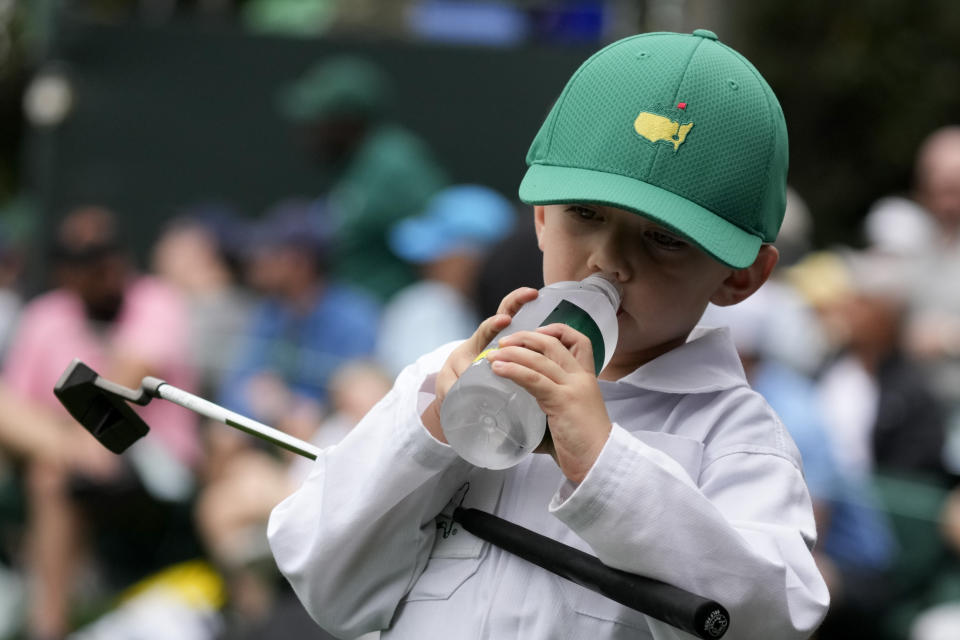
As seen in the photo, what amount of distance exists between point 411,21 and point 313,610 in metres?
7.78

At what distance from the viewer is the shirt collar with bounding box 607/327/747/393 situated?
1.90 m

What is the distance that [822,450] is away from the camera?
16.9ft

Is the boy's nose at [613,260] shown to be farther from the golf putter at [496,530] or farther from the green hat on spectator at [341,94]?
the green hat on spectator at [341,94]

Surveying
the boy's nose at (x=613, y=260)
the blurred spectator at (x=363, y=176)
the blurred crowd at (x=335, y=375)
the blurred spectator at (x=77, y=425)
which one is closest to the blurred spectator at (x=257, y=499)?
the blurred crowd at (x=335, y=375)

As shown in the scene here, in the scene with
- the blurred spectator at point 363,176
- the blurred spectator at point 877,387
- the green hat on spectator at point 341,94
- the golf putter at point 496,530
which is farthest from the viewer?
the green hat on spectator at point 341,94

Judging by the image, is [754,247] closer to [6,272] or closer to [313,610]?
[313,610]

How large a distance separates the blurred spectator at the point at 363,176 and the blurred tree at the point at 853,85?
9.97 meters

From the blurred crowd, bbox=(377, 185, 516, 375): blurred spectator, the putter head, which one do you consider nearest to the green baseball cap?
the putter head

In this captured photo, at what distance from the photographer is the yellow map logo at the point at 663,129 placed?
1796 millimetres

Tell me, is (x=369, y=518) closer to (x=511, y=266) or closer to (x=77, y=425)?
(x=511, y=266)

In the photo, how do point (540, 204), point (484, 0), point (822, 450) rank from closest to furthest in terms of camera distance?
point (540, 204)
point (822, 450)
point (484, 0)

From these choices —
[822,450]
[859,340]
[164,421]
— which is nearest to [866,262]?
[859,340]

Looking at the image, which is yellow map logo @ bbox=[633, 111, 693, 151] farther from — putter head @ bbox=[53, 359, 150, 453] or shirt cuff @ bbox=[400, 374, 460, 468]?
putter head @ bbox=[53, 359, 150, 453]

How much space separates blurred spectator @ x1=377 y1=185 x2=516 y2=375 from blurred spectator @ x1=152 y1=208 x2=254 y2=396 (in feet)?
2.68
